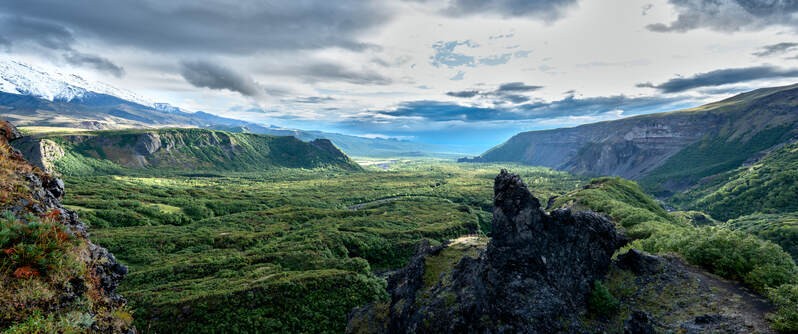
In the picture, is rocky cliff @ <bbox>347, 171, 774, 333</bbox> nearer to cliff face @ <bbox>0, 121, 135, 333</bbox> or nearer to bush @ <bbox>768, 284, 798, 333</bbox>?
bush @ <bbox>768, 284, 798, 333</bbox>

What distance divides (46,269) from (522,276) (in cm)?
3134

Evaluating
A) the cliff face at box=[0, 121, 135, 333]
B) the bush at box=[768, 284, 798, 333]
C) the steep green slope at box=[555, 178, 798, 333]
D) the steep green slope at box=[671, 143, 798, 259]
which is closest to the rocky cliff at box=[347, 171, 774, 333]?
the bush at box=[768, 284, 798, 333]

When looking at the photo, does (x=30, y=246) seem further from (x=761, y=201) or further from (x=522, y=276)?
(x=761, y=201)

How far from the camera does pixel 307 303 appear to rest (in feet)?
217

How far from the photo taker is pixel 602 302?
97.4 feet

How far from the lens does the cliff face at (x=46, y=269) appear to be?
12898 mm

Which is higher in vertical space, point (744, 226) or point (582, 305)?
point (582, 305)

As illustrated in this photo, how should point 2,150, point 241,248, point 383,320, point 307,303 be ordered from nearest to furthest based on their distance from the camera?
1. point 2,150
2. point 383,320
3. point 307,303
4. point 241,248

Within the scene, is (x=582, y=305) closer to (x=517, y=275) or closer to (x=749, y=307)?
(x=517, y=275)

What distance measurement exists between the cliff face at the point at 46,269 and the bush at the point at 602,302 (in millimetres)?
35348

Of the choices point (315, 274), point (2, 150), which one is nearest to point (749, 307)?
point (2, 150)

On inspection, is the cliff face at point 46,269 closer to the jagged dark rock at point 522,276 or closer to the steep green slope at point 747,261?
the jagged dark rock at point 522,276

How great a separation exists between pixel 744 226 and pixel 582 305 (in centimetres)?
15557

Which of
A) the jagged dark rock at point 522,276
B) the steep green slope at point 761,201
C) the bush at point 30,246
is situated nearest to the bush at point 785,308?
the jagged dark rock at point 522,276
